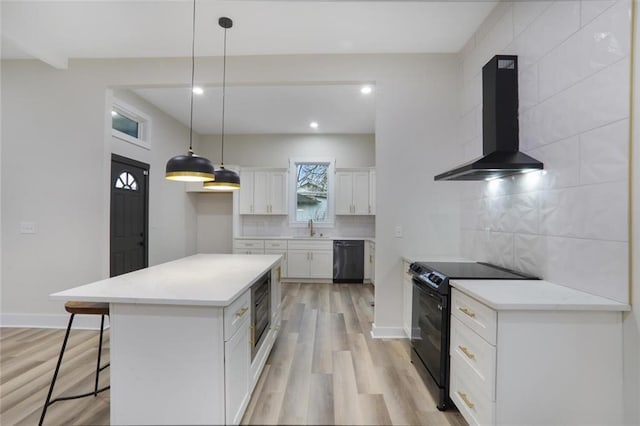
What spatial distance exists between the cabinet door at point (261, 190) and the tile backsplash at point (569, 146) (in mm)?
4092

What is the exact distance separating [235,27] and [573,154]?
9.35 ft

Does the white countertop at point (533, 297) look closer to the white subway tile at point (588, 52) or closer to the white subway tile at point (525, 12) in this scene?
the white subway tile at point (588, 52)

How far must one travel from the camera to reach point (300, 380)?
206 cm

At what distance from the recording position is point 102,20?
8.04 ft

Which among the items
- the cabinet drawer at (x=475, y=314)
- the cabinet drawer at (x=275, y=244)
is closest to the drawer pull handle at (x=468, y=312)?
the cabinet drawer at (x=475, y=314)

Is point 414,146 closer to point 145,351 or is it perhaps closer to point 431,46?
point 431,46

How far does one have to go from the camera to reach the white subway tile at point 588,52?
4.44ft

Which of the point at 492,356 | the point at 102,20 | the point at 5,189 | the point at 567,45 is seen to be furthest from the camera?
the point at 5,189

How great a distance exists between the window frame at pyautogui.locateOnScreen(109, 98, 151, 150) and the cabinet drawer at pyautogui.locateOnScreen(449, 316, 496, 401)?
14.1ft

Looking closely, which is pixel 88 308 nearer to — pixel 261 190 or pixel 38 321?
pixel 38 321

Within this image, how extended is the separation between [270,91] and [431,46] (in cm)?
210

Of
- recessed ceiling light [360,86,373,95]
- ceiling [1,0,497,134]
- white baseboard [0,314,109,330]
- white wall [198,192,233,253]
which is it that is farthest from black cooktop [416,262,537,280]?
white wall [198,192,233,253]

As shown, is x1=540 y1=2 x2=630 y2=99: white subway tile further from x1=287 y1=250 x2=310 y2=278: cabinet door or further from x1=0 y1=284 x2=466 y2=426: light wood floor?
x1=287 y1=250 x2=310 y2=278: cabinet door

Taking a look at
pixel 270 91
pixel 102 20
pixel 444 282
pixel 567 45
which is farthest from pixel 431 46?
pixel 102 20
